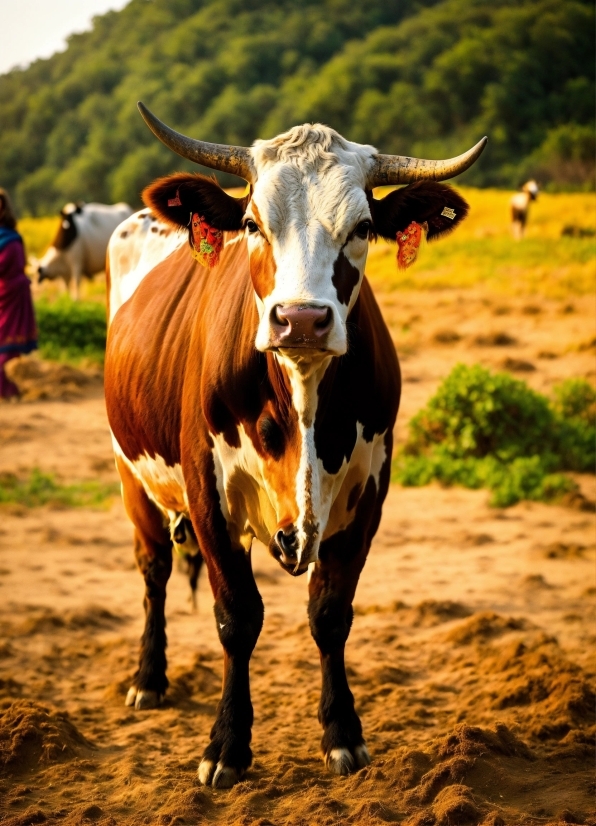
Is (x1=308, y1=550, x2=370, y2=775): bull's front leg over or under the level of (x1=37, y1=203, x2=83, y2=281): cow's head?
under

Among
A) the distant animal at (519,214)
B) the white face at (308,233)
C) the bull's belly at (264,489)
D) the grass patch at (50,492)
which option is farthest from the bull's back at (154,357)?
the distant animal at (519,214)

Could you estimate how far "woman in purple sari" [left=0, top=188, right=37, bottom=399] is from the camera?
11.1 meters

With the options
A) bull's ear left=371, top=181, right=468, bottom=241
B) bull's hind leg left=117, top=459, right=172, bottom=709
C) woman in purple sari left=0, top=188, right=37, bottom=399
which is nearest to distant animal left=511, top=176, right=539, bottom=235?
woman in purple sari left=0, top=188, right=37, bottom=399

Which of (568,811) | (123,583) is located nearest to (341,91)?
(123,583)

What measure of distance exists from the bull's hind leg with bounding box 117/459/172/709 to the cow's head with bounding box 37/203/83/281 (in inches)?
525

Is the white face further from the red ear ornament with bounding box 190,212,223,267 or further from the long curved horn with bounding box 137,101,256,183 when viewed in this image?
the red ear ornament with bounding box 190,212,223,267

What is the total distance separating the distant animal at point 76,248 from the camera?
1814cm

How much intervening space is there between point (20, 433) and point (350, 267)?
7.34 meters

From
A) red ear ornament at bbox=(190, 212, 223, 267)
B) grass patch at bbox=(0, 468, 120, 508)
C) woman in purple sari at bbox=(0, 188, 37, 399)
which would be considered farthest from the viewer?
woman in purple sari at bbox=(0, 188, 37, 399)

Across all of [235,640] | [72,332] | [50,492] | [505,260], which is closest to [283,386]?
[235,640]

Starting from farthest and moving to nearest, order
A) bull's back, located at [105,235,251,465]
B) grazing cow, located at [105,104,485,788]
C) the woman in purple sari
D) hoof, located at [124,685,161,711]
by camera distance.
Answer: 1. the woman in purple sari
2. hoof, located at [124,685,161,711]
3. bull's back, located at [105,235,251,465]
4. grazing cow, located at [105,104,485,788]

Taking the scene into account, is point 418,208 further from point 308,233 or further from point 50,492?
point 50,492

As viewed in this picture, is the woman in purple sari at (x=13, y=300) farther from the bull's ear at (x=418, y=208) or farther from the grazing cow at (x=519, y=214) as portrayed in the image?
the grazing cow at (x=519, y=214)

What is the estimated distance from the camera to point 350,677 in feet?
17.6
